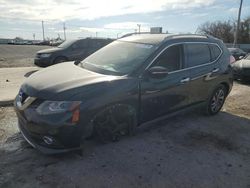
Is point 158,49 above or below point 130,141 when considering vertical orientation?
above

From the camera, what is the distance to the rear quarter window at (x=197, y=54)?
5.39 metres

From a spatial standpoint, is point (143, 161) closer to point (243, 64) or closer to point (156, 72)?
point (156, 72)

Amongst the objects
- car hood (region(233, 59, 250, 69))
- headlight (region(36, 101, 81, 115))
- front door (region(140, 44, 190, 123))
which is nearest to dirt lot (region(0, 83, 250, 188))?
front door (region(140, 44, 190, 123))

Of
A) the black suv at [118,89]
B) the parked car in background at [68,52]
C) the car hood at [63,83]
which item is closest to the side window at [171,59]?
the black suv at [118,89]

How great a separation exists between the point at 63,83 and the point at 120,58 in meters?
1.33

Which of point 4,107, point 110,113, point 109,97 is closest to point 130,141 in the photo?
point 110,113

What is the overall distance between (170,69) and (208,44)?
157 centimetres

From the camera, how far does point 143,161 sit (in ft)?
13.4

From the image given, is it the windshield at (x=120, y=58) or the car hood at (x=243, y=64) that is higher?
the windshield at (x=120, y=58)

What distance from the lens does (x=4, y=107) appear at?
20.7 ft

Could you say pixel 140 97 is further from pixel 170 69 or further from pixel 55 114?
pixel 55 114

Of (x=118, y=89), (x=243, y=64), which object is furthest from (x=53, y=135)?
(x=243, y=64)

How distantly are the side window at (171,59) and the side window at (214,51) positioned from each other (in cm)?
122

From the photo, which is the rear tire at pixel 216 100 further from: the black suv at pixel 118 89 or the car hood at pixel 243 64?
the car hood at pixel 243 64
